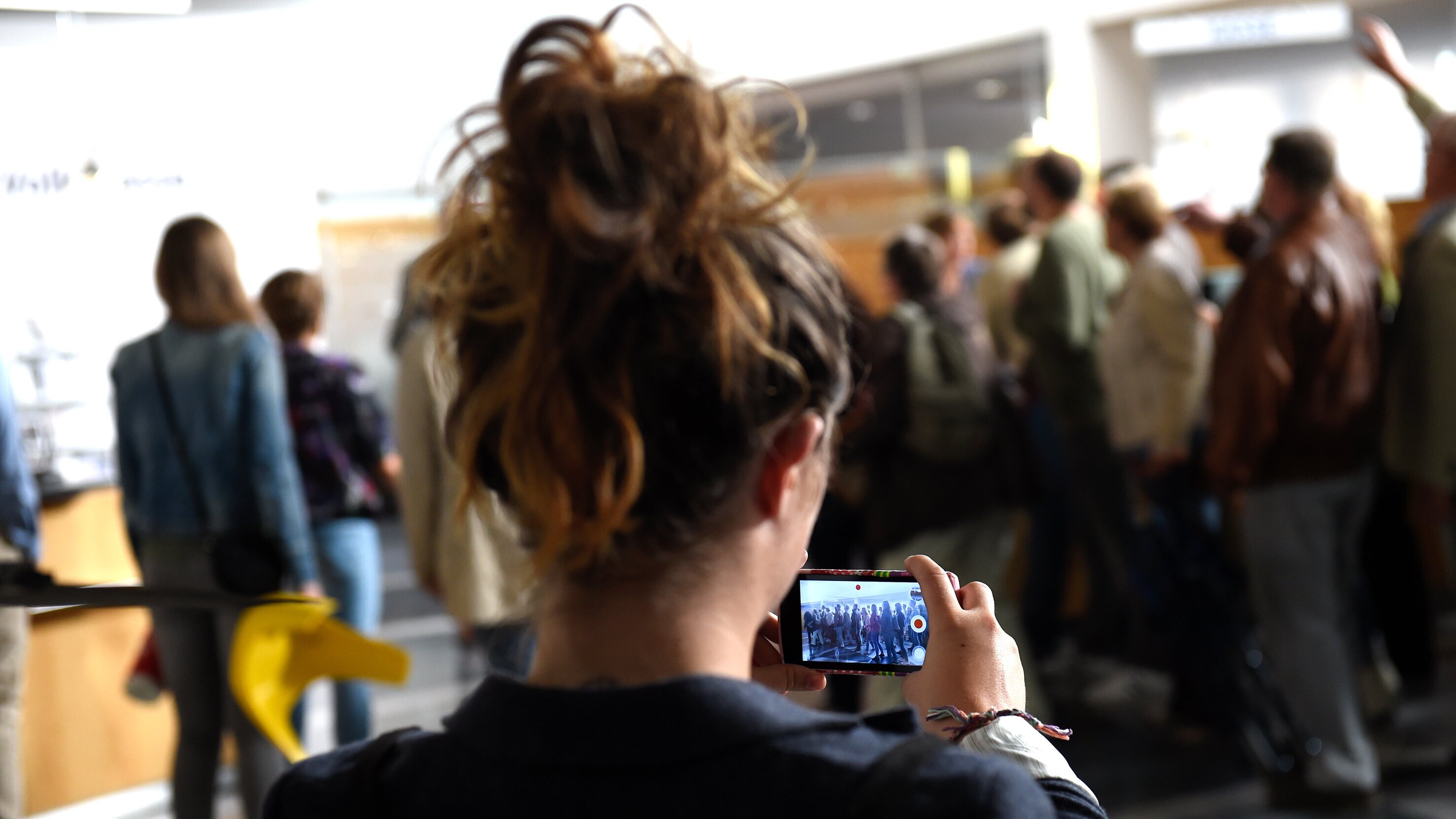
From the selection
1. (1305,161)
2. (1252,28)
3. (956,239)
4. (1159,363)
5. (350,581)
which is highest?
(1252,28)

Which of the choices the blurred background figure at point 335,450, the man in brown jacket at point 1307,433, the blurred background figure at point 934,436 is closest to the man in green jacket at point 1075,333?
the blurred background figure at point 934,436

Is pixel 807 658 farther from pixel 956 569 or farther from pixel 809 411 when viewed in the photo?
pixel 956 569

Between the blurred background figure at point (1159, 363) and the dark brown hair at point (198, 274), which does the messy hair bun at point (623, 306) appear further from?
the blurred background figure at point (1159, 363)

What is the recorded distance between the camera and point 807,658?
90 cm

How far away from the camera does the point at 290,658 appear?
1525 millimetres

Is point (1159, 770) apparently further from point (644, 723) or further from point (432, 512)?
point (644, 723)

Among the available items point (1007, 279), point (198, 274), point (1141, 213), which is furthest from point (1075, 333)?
point (198, 274)

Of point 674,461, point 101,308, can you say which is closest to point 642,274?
point 674,461

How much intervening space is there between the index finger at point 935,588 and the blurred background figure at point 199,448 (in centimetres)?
232

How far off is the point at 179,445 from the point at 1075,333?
2667mm

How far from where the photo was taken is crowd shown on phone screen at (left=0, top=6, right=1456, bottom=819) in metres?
0.68

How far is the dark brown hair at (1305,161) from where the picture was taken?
10.6 feet

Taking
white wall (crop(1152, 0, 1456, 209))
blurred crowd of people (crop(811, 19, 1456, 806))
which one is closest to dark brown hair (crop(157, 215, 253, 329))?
blurred crowd of people (crop(811, 19, 1456, 806))

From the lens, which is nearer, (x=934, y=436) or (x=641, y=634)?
(x=641, y=634)
